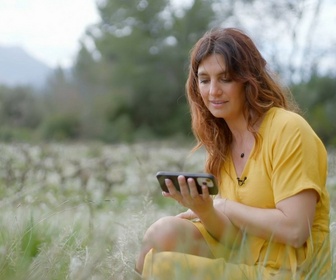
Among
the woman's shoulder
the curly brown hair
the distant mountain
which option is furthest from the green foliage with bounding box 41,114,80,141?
the distant mountain

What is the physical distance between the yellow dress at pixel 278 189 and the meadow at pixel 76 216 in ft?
0.43

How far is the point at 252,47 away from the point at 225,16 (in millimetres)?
25155

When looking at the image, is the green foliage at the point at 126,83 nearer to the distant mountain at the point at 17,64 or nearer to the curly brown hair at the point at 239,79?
the curly brown hair at the point at 239,79

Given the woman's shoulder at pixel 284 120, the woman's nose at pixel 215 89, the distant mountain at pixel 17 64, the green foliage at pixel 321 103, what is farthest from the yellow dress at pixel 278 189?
the distant mountain at pixel 17 64

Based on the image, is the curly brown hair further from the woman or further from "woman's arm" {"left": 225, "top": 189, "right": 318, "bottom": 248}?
"woman's arm" {"left": 225, "top": 189, "right": 318, "bottom": 248}

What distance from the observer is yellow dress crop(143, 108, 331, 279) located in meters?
2.87

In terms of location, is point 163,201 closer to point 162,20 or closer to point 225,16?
point 225,16

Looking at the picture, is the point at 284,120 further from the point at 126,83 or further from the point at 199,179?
the point at 126,83

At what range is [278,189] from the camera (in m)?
3.06

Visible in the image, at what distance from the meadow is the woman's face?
20.0 inches

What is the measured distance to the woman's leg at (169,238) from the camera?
3160 millimetres

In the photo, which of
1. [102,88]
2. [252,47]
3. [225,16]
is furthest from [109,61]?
[252,47]

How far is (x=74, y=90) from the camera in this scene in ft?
114

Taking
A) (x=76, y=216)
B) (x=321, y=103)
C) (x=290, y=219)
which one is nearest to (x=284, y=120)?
(x=290, y=219)
